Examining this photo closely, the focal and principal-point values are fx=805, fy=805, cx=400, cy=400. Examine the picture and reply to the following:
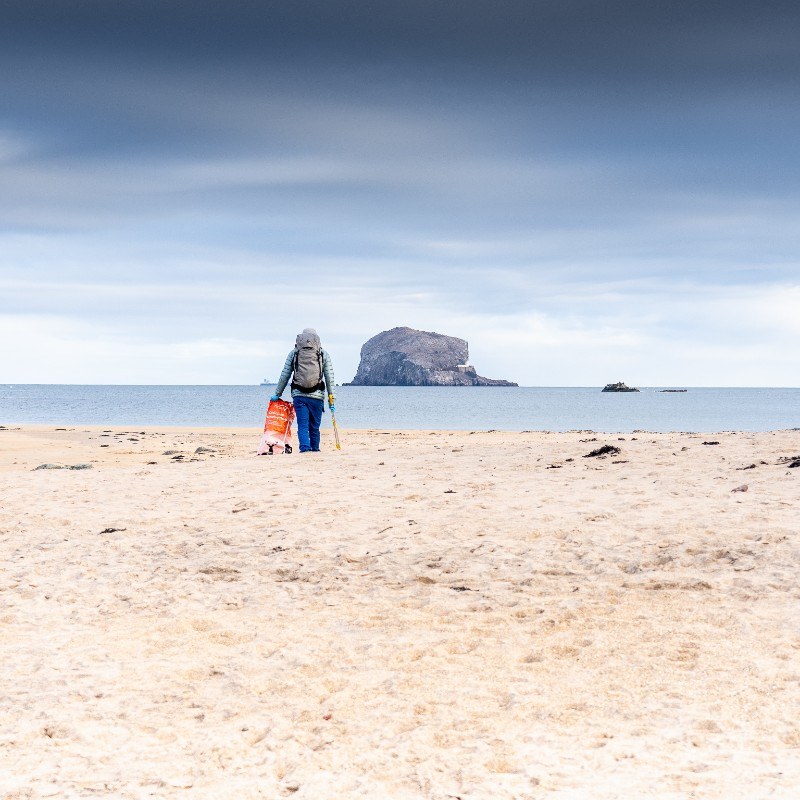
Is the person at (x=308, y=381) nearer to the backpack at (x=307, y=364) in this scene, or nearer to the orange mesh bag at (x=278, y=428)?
the backpack at (x=307, y=364)

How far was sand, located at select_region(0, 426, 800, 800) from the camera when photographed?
4.34m

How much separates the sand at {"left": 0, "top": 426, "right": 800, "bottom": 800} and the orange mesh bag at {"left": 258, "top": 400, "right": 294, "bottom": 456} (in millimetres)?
5545

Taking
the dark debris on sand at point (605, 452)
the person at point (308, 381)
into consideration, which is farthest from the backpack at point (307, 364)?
the dark debris on sand at point (605, 452)

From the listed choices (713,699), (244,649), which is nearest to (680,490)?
(713,699)

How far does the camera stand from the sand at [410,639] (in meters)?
4.34

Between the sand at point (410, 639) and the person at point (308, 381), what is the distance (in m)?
4.70

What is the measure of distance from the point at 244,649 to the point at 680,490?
6.97 metres

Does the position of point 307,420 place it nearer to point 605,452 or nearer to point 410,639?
point 605,452

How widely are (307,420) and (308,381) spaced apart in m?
0.97

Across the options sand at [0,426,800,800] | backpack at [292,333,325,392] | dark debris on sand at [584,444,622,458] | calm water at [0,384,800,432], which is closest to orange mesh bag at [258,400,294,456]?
backpack at [292,333,325,392]

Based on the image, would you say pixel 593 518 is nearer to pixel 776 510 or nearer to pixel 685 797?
pixel 776 510

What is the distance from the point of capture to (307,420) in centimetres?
1747

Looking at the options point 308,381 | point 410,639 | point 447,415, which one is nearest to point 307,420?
point 308,381

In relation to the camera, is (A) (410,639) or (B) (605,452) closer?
(A) (410,639)
